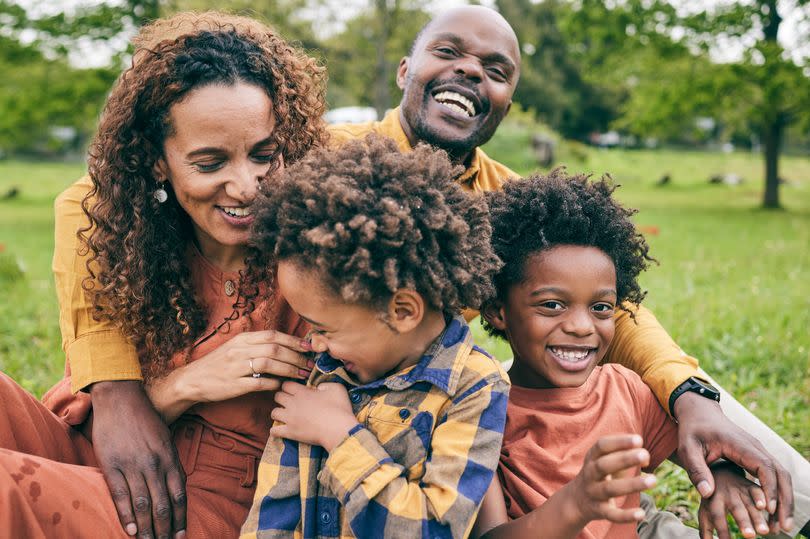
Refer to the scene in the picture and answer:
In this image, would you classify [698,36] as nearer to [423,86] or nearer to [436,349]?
[423,86]

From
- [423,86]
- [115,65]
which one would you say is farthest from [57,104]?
[423,86]

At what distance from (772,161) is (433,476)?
630 inches

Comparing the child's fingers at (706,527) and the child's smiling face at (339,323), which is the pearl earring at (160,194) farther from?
the child's fingers at (706,527)

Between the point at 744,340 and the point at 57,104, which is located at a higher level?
the point at 57,104

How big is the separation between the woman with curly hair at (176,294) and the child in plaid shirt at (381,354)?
0.24 meters

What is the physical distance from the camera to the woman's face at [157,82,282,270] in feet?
7.10

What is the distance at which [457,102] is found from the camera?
10.5ft

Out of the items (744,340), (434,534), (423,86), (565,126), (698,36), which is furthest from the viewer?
(565,126)

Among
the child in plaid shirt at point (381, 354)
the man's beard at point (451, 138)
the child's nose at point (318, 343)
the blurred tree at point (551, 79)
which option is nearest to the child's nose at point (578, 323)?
the child in plaid shirt at point (381, 354)

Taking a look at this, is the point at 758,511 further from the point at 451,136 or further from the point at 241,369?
the point at 451,136

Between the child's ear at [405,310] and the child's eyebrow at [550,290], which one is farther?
the child's eyebrow at [550,290]

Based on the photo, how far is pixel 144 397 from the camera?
90.2 inches

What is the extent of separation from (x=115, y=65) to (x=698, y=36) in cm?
1140

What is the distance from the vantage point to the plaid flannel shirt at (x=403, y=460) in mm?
1776
